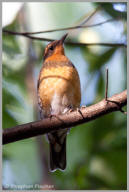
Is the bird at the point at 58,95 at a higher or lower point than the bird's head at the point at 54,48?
lower

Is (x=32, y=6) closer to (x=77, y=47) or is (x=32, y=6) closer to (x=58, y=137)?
(x=77, y=47)

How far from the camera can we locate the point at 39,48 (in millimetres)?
4703

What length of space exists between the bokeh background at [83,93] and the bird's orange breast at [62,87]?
0.83 feet

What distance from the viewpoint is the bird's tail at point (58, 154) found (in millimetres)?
3865

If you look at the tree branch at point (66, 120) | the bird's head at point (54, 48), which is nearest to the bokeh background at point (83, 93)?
the bird's head at point (54, 48)

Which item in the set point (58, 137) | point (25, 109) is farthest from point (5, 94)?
point (58, 137)

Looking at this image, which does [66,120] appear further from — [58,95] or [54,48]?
[54,48]

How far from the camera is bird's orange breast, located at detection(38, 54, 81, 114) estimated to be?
12.2 ft

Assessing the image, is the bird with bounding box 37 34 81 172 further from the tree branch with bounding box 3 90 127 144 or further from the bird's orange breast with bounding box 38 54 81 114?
the tree branch with bounding box 3 90 127 144

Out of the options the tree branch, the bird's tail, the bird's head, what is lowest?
the bird's tail

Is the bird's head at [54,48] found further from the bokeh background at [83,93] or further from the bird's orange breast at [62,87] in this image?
the bird's orange breast at [62,87]

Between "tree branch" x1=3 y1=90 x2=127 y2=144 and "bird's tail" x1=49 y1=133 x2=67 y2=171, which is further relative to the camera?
"bird's tail" x1=49 y1=133 x2=67 y2=171

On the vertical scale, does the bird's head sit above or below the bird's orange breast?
above

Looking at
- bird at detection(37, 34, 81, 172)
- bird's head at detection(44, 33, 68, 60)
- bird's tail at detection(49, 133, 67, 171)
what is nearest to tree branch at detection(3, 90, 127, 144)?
bird at detection(37, 34, 81, 172)
